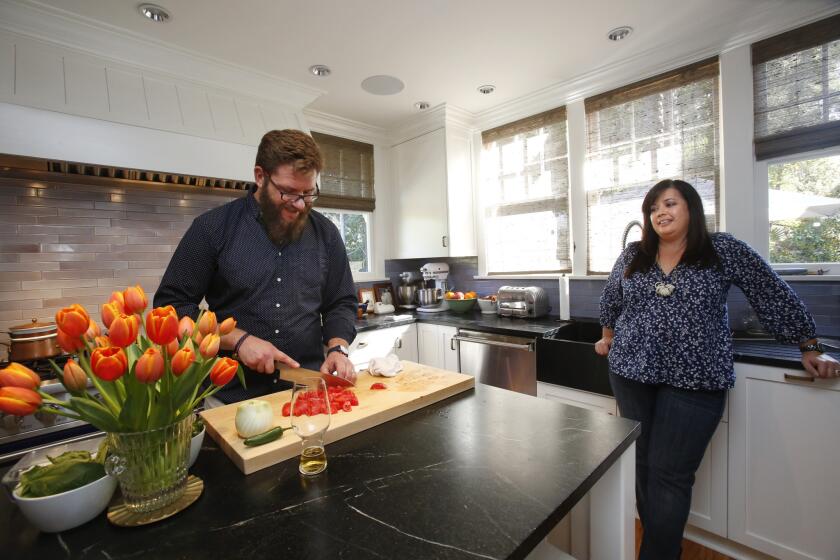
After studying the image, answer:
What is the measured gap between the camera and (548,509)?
0.62 m

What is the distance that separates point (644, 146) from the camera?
2344 mm

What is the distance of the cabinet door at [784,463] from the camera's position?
142cm

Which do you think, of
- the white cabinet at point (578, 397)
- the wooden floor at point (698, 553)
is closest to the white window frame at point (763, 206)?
the white cabinet at point (578, 397)

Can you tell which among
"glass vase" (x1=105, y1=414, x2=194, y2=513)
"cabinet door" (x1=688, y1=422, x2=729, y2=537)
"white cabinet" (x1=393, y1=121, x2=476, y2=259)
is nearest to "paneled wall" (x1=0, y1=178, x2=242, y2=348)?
"white cabinet" (x1=393, y1=121, x2=476, y2=259)

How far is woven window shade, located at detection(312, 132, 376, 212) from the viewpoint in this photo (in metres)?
3.15

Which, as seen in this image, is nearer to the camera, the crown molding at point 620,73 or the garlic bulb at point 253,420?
the garlic bulb at point 253,420

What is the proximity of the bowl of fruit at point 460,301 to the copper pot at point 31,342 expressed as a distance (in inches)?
92.9

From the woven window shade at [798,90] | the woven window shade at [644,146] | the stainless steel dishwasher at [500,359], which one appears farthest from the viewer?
the stainless steel dishwasher at [500,359]

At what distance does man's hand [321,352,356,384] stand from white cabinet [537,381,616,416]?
118 cm

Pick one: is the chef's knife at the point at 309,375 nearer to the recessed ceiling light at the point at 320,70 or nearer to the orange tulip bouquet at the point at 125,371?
the orange tulip bouquet at the point at 125,371

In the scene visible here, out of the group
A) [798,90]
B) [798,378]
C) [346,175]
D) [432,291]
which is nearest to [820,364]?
[798,378]

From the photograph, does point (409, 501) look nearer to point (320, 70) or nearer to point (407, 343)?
point (407, 343)

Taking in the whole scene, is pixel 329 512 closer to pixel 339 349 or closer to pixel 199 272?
pixel 339 349

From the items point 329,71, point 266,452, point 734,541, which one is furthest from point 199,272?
point 734,541
